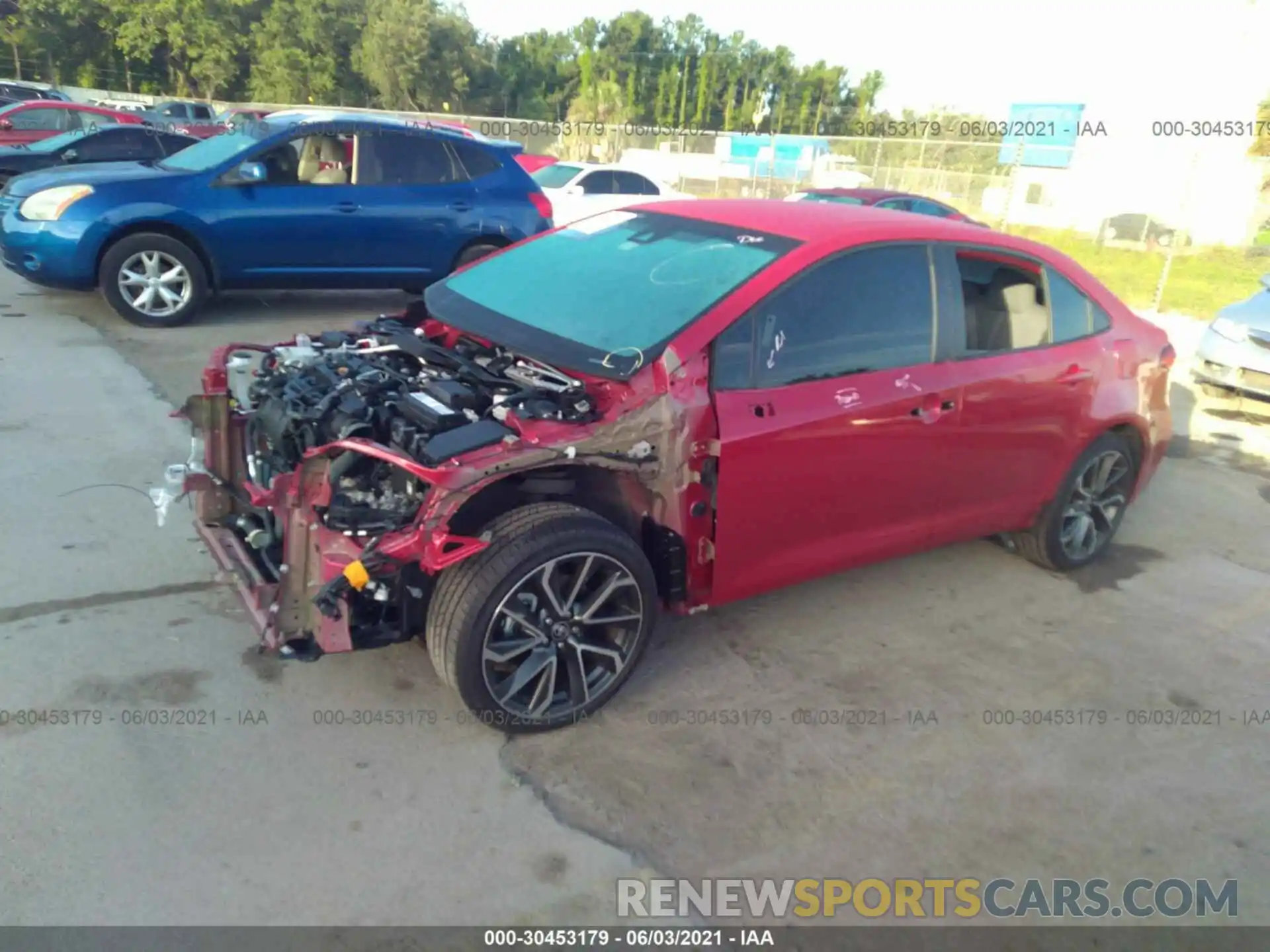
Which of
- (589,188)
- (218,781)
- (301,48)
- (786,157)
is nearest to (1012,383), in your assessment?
(218,781)

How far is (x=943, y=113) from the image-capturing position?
46969 mm

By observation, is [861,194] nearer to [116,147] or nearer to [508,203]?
[508,203]

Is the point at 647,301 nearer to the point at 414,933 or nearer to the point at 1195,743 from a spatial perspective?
the point at 414,933

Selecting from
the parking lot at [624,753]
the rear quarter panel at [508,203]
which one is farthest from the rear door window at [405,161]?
the parking lot at [624,753]

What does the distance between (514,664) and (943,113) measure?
5006 cm

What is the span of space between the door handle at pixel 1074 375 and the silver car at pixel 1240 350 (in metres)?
4.61

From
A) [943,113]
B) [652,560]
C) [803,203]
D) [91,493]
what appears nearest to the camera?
[652,560]

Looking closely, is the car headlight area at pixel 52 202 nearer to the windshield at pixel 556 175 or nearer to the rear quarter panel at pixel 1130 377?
the rear quarter panel at pixel 1130 377

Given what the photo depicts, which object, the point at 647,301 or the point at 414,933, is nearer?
the point at 414,933

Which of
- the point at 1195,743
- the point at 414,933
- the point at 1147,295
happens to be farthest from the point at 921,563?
the point at 1147,295

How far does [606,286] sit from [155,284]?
5613 mm

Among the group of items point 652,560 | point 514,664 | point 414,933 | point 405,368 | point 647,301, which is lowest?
point 414,933

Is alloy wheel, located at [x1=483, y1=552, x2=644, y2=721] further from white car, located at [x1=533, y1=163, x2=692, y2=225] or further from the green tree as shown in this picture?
the green tree

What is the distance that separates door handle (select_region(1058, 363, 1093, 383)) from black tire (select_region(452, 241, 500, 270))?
5944 mm
